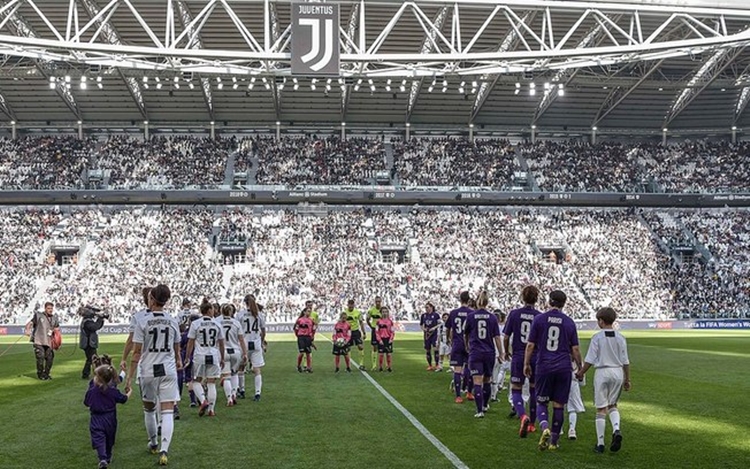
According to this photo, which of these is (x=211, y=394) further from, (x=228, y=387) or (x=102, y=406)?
(x=102, y=406)

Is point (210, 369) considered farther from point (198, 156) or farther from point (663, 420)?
point (198, 156)

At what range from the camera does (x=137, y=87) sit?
5150 centimetres

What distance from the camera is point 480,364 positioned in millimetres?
11883

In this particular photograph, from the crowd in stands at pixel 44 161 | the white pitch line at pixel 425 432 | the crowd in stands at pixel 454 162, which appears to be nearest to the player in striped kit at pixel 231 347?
the white pitch line at pixel 425 432

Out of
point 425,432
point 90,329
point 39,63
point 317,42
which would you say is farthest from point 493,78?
point 425,432

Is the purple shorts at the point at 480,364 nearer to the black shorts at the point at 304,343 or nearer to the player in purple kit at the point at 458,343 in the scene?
the player in purple kit at the point at 458,343

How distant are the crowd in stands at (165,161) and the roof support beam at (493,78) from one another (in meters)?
19.2

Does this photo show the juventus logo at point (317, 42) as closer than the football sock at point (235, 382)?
No

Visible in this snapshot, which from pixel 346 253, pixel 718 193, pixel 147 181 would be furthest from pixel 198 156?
pixel 718 193

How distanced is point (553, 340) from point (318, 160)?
48526 millimetres

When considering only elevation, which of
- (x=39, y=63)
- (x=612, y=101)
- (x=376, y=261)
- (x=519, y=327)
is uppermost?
(x=612, y=101)

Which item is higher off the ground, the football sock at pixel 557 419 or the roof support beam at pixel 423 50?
the roof support beam at pixel 423 50

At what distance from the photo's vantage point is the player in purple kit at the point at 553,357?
925 centimetres

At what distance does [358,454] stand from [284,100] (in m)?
47.1
